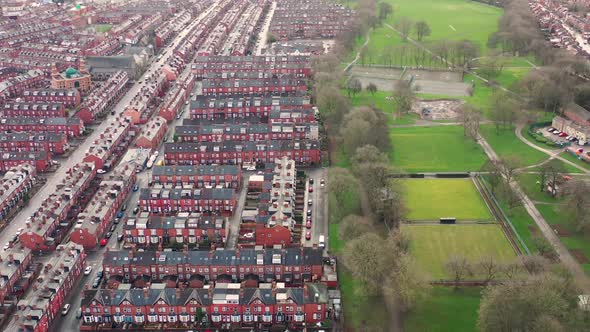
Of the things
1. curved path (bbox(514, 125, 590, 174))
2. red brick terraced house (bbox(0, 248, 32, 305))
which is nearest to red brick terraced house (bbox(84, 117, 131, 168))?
red brick terraced house (bbox(0, 248, 32, 305))

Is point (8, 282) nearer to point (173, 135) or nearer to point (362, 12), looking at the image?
point (173, 135)

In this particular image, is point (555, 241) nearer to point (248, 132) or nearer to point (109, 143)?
point (248, 132)

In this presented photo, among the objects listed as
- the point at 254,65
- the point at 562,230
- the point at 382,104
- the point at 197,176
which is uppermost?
the point at 254,65

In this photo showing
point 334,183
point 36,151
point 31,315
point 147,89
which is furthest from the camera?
point 147,89

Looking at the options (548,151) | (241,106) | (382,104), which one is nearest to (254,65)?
(241,106)

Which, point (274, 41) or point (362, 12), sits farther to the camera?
point (362, 12)

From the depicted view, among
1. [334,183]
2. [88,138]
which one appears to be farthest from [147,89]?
[334,183]
